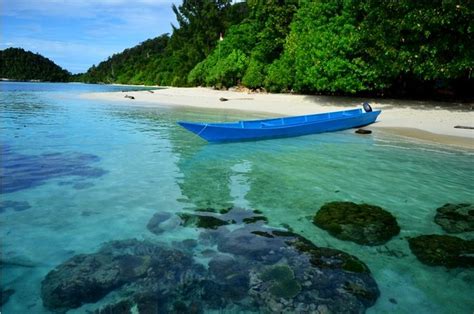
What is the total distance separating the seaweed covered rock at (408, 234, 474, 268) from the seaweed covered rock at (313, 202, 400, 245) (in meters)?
0.51

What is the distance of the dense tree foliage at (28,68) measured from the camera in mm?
162250

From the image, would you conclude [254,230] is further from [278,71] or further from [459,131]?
[278,71]

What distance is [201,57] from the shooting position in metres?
65.3

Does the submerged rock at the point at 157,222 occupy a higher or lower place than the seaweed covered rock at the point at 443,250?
lower

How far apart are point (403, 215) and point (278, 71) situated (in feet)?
88.9

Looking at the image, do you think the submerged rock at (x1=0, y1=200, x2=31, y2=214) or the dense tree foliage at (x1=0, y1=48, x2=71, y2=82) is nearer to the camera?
the submerged rock at (x1=0, y1=200, x2=31, y2=214)

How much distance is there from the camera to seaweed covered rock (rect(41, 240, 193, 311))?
14.9 ft

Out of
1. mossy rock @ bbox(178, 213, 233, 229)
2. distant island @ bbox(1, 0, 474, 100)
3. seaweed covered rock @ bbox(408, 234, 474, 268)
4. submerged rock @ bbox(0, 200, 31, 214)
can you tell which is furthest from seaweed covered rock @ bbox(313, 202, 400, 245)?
distant island @ bbox(1, 0, 474, 100)

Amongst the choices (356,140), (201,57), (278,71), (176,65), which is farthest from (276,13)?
(176,65)

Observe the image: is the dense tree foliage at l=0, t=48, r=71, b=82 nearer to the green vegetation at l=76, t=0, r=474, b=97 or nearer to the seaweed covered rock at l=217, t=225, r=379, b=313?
the green vegetation at l=76, t=0, r=474, b=97

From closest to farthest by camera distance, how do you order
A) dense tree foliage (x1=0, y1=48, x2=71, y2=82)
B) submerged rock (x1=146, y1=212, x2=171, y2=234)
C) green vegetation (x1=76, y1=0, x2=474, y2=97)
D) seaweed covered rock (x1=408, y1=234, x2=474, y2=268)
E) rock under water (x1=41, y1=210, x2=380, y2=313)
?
rock under water (x1=41, y1=210, x2=380, y2=313), seaweed covered rock (x1=408, y1=234, x2=474, y2=268), submerged rock (x1=146, y1=212, x2=171, y2=234), green vegetation (x1=76, y1=0, x2=474, y2=97), dense tree foliage (x1=0, y1=48, x2=71, y2=82)

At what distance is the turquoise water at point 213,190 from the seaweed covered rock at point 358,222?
0.65 feet

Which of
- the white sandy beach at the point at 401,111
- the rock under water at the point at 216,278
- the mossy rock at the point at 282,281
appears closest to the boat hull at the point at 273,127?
the white sandy beach at the point at 401,111

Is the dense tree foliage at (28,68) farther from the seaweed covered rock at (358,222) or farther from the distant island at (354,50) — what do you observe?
the seaweed covered rock at (358,222)
